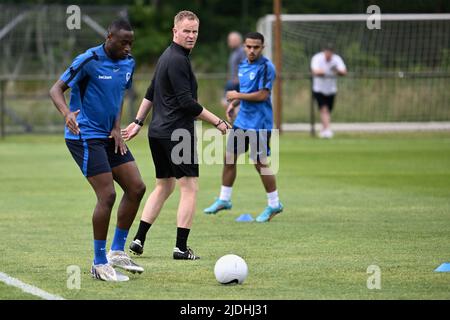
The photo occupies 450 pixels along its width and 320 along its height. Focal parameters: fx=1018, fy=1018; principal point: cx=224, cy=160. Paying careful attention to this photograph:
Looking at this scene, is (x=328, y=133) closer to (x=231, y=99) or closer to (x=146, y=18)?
(x=231, y=99)

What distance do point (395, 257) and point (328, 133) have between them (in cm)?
1717

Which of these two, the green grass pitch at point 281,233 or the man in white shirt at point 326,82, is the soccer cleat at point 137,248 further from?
the man in white shirt at point 326,82

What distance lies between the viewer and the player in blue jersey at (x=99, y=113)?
871 centimetres

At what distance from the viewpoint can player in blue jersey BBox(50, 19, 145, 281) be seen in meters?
8.71

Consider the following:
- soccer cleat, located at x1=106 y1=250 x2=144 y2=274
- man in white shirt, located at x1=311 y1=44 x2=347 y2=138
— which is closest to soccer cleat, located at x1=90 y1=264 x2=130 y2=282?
soccer cleat, located at x1=106 y1=250 x2=144 y2=274

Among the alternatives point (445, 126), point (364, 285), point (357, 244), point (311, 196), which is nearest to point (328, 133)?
point (445, 126)

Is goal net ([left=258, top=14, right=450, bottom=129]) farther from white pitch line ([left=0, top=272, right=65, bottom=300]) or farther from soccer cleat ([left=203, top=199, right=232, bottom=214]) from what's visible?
white pitch line ([left=0, top=272, right=65, bottom=300])

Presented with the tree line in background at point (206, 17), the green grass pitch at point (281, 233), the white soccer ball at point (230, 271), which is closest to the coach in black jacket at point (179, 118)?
the green grass pitch at point (281, 233)

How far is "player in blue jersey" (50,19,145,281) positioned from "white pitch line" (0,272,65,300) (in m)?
0.65

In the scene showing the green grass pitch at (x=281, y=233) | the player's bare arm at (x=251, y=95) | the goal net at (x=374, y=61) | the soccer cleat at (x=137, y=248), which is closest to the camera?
the green grass pitch at (x=281, y=233)

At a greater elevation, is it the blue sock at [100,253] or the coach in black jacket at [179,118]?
the coach in black jacket at [179,118]

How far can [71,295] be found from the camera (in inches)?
311

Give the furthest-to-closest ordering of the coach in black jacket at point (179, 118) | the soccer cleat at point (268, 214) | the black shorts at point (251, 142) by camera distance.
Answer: the black shorts at point (251, 142), the soccer cleat at point (268, 214), the coach in black jacket at point (179, 118)

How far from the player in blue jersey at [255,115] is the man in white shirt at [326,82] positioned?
Answer: 525 inches
